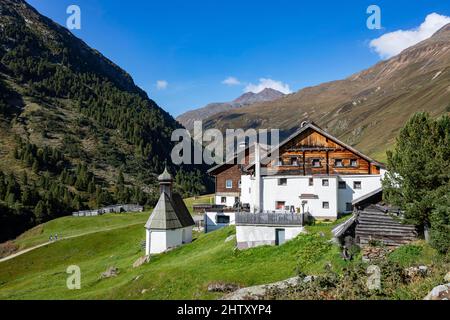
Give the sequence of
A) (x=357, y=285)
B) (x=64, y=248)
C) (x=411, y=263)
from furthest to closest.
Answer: (x=64, y=248), (x=411, y=263), (x=357, y=285)

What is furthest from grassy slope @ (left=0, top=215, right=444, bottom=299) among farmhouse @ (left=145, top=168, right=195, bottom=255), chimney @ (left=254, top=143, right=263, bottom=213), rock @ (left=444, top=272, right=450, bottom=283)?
chimney @ (left=254, top=143, right=263, bottom=213)

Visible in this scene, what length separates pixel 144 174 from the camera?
152 m

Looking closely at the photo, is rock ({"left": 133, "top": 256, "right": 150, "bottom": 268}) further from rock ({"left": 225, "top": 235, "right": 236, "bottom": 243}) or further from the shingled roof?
rock ({"left": 225, "top": 235, "right": 236, "bottom": 243})

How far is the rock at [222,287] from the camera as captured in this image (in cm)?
2549

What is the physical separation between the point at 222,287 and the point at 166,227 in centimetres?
2144

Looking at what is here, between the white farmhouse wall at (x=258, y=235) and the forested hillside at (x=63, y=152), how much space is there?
2621 inches

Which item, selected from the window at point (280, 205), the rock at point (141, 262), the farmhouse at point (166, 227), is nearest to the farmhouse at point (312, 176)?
the window at point (280, 205)

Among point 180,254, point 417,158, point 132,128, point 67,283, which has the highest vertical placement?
point 132,128

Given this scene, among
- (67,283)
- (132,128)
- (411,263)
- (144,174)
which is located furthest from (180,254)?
(132,128)

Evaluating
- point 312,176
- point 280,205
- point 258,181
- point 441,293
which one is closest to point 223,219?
point 258,181

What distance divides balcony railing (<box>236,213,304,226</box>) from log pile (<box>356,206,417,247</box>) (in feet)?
19.0
